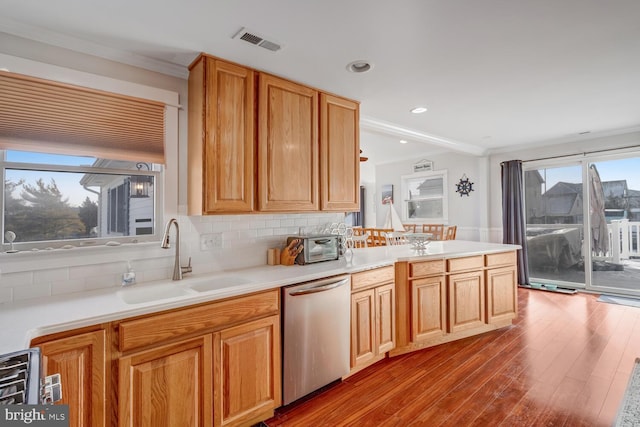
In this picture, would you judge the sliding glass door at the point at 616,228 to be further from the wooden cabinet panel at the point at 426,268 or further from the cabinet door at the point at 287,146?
the cabinet door at the point at 287,146

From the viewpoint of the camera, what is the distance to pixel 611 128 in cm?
412

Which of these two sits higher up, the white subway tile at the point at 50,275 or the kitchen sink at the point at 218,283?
the white subway tile at the point at 50,275

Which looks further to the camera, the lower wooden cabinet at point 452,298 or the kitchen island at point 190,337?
the lower wooden cabinet at point 452,298

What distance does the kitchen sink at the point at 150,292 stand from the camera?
1.81 meters

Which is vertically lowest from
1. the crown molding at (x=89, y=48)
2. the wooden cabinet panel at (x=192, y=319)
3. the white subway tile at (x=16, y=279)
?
A: the wooden cabinet panel at (x=192, y=319)

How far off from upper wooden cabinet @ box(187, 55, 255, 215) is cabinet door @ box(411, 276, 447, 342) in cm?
168

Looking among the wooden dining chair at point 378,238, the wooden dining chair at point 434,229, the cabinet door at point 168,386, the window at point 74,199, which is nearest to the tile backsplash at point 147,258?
the window at point 74,199

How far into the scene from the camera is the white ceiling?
1.61 metres

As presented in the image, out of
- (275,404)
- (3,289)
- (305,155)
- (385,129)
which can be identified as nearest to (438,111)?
(385,129)

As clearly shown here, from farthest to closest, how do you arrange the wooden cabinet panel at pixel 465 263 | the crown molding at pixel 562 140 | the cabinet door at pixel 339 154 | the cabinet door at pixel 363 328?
the crown molding at pixel 562 140
the wooden cabinet panel at pixel 465 263
the cabinet door at pixel 339 154
the cabinet door at pixel 363 328

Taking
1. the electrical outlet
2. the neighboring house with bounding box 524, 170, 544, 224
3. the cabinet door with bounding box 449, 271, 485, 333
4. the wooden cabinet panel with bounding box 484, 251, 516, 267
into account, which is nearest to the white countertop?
the electrical outlet

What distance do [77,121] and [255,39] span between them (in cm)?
120

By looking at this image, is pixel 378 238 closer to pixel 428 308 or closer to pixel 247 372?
pixel 428 308

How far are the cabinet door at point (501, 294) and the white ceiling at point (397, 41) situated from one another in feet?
5.86
